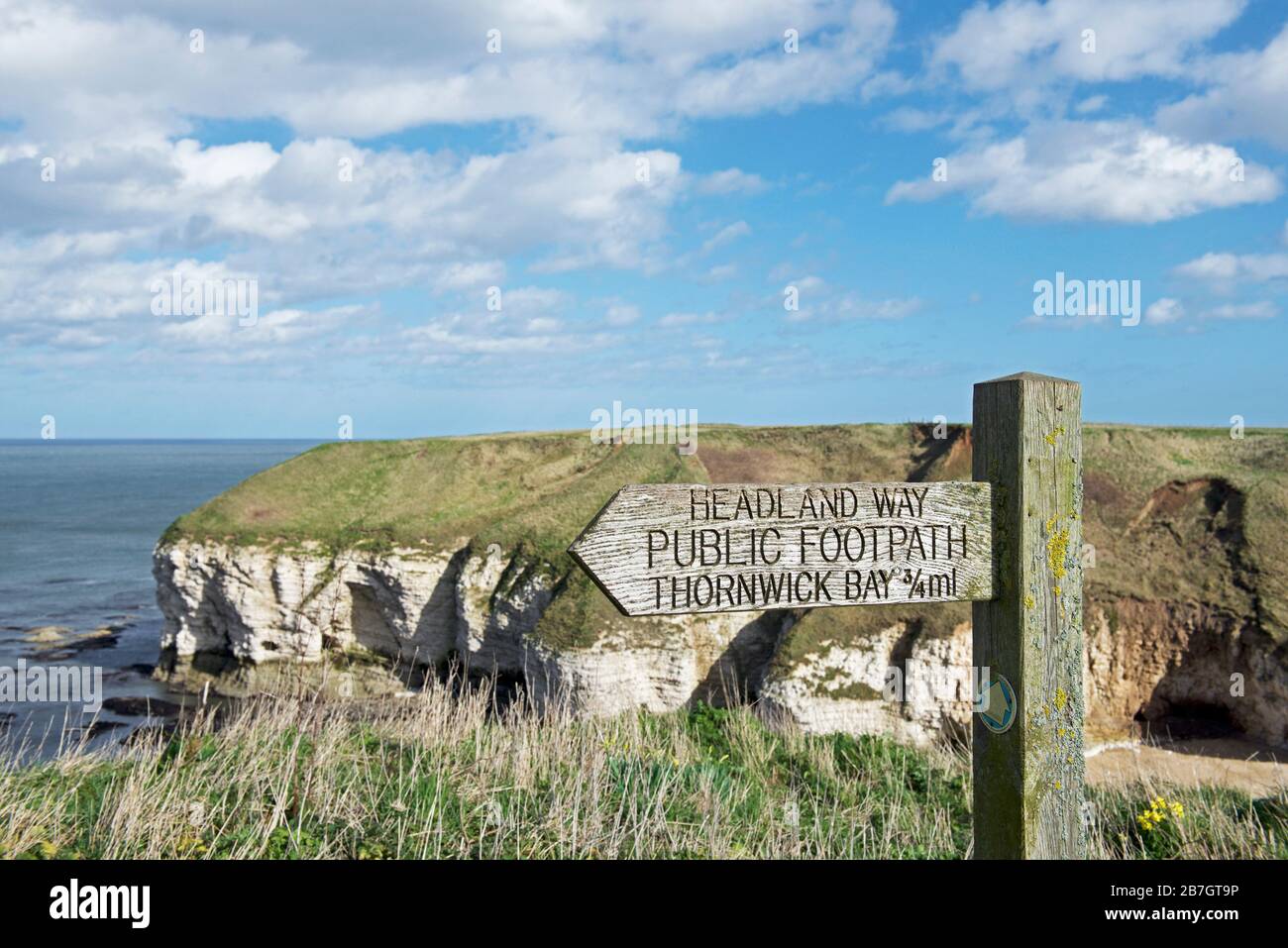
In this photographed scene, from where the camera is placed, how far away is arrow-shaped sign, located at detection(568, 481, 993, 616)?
3.79 metres

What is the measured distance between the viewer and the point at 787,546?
3936 millimetres

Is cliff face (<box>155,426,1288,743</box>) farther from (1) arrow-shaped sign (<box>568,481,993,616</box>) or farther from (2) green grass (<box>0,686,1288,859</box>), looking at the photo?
(1) arrow-shaped sign (<box>568,481,993,616</box>)

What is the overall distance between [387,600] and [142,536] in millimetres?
51470

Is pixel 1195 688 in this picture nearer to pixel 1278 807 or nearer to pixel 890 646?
pixel 890 646

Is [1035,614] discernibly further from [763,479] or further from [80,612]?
[80,612]

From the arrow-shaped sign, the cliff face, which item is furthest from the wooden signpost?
the cliff face

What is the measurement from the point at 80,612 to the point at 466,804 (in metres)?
45.0

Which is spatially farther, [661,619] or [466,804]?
[661,619]

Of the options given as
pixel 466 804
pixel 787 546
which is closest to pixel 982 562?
pixel 787 546

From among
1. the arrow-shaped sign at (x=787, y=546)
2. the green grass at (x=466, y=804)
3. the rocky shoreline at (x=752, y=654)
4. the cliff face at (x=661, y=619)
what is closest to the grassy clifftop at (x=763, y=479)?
the cliff face at (x=661, y=619)

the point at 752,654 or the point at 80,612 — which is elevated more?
the point at 752,654

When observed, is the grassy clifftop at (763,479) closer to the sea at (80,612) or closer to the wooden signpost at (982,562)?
the sea at (80,612)

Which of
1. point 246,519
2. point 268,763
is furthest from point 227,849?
point 246,519
